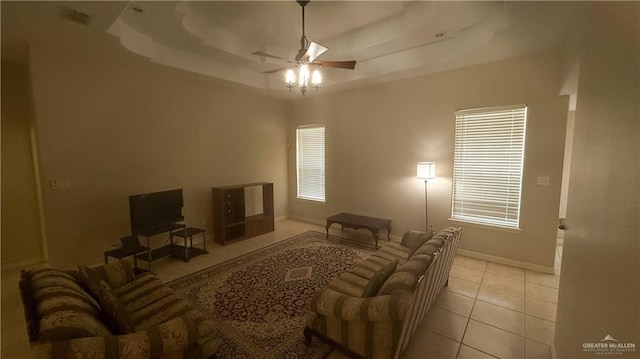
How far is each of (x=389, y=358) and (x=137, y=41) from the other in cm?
473

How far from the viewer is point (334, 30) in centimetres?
359

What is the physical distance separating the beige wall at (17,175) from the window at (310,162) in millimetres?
4541

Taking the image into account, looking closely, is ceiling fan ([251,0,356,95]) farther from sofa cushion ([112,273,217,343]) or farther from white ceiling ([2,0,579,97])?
sofa cushion ([112,273,217,343])

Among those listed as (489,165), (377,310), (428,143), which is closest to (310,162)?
(428,143)

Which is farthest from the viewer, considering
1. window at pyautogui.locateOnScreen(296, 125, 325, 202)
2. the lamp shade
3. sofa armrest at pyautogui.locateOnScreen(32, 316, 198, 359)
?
window at pyautogui.locateOnScreen(296, 125, 325, 202)

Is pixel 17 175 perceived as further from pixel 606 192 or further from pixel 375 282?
pixel 606 192

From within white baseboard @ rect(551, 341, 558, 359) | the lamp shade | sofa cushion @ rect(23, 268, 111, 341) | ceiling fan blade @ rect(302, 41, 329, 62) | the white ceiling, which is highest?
the white ceiling

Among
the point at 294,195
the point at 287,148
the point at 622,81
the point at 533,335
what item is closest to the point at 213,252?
the point at 294,195

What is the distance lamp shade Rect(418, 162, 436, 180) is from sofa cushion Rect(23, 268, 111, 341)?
161 inches

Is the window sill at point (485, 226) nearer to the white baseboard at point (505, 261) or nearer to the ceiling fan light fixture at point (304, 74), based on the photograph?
the white baseboard at point (505, 261)

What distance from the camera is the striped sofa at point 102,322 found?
1302mm

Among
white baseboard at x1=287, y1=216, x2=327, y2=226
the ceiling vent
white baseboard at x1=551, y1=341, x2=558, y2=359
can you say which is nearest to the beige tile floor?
white baseboard at x1=551, y1=341, x2=558, y2=359

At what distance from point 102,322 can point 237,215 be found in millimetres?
3330

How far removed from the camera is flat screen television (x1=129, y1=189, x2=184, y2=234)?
12.0 feet
